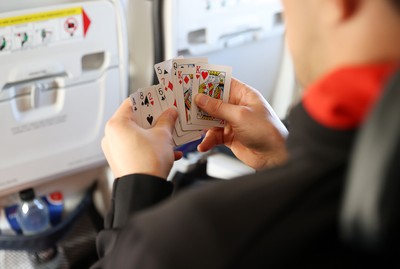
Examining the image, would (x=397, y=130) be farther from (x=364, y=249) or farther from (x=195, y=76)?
(x=195, y=76)

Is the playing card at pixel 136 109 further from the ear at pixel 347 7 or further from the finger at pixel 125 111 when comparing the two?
the ear at pixel 347 7

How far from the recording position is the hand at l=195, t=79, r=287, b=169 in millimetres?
1070

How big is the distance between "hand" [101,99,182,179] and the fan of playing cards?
0.10 m

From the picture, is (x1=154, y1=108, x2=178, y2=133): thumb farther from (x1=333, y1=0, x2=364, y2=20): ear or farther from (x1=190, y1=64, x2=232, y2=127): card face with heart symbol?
(x1=333, y1=0, x2=364, y2=20): ear

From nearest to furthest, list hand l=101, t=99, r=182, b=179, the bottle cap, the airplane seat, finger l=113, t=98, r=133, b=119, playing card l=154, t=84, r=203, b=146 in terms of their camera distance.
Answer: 1. the airplane seat
2. hand l=101, t=99, r=182, b=179
3. finger l=113, t=98, r=133, b=119
4. playing card l=154, t=84, r=203, b=146
5. the bottle cap

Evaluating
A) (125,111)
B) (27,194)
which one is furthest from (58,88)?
(125,111)

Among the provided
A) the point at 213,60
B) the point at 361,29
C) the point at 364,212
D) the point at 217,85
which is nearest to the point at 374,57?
the point at 361,29

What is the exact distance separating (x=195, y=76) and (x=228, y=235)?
2.19 feet

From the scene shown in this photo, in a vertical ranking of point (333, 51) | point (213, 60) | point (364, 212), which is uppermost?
point (333, 51)

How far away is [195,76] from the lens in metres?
1.17

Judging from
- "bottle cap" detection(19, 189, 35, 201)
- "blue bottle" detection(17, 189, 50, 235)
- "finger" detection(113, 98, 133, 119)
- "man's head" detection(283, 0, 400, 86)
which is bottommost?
"blue bottle" detection(17, 189, 50, 235)

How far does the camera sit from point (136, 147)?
91cm

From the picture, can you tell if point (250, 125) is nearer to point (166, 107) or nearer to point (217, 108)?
point (217, 108)

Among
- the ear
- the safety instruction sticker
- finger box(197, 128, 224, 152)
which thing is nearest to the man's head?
the ear
